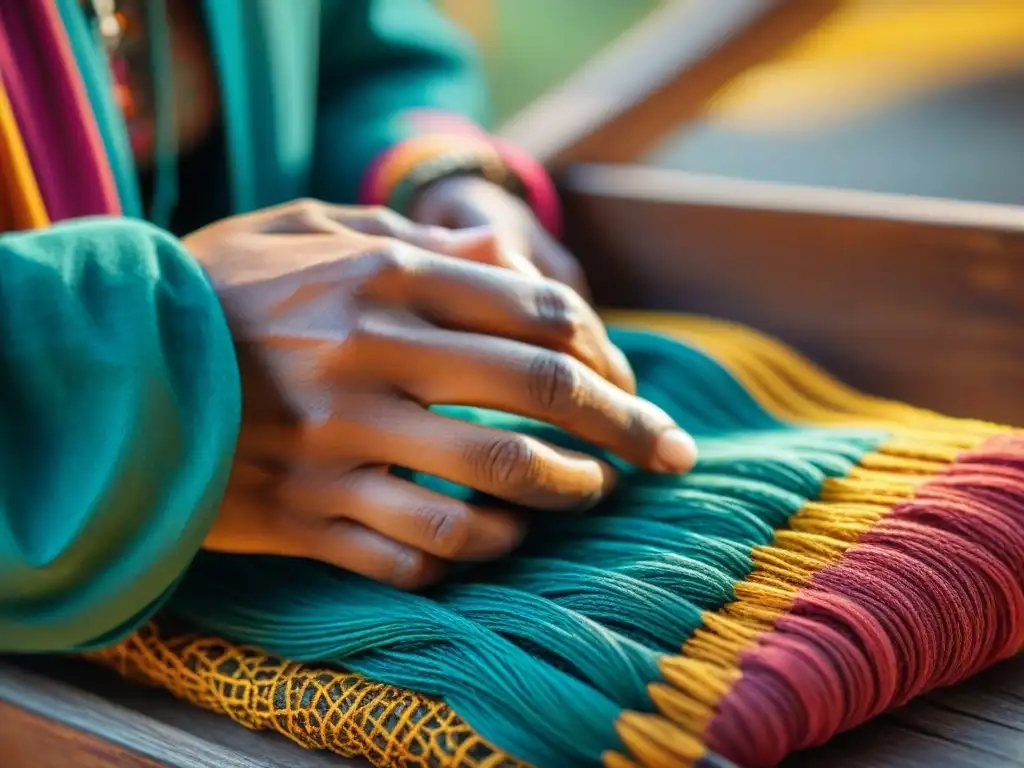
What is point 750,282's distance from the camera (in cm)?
66

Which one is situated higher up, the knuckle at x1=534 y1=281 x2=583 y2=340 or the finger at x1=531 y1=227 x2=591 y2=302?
the knuckle at x1=534 y1=281 x2=583 y2=340

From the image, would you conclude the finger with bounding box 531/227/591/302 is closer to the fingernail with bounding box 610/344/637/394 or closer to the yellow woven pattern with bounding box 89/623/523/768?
the fingernail with bounding box 610/344/637/394

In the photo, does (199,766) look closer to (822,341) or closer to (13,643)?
(13,643)

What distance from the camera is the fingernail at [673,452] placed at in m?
0.44

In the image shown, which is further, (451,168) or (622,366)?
(451,168)

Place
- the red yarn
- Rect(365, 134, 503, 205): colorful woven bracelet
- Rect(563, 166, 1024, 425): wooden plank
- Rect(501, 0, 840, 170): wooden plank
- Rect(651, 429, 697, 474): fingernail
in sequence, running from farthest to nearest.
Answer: Rect(501, 0, 840, 170): wooden plank
Rect(365, 134, 503, 205): colorful woven bracelet
Rect(563, 166, 1024, 425): wooden plank
Rect(651, 429, 697, 474): fingernail
the red yarn

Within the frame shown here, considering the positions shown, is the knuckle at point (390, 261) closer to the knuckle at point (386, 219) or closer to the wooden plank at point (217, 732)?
the knuckle at point (386, 219)

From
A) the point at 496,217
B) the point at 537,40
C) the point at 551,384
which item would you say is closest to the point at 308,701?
the point at 551,384

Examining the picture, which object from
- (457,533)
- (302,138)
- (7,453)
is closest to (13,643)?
(7,453)

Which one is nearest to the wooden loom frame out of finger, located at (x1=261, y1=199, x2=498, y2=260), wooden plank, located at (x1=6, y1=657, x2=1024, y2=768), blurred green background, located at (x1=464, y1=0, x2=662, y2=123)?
wooden plank, located at (x1=6, y1=657, x2=1024, y2=768)

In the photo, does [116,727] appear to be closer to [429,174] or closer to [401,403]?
[401,403]

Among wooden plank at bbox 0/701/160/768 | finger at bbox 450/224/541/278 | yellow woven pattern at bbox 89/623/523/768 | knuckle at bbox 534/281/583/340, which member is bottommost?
wooden plank at bbox 0/701/160/768

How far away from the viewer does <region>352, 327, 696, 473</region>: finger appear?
412 millimetres

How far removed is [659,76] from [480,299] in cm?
49
